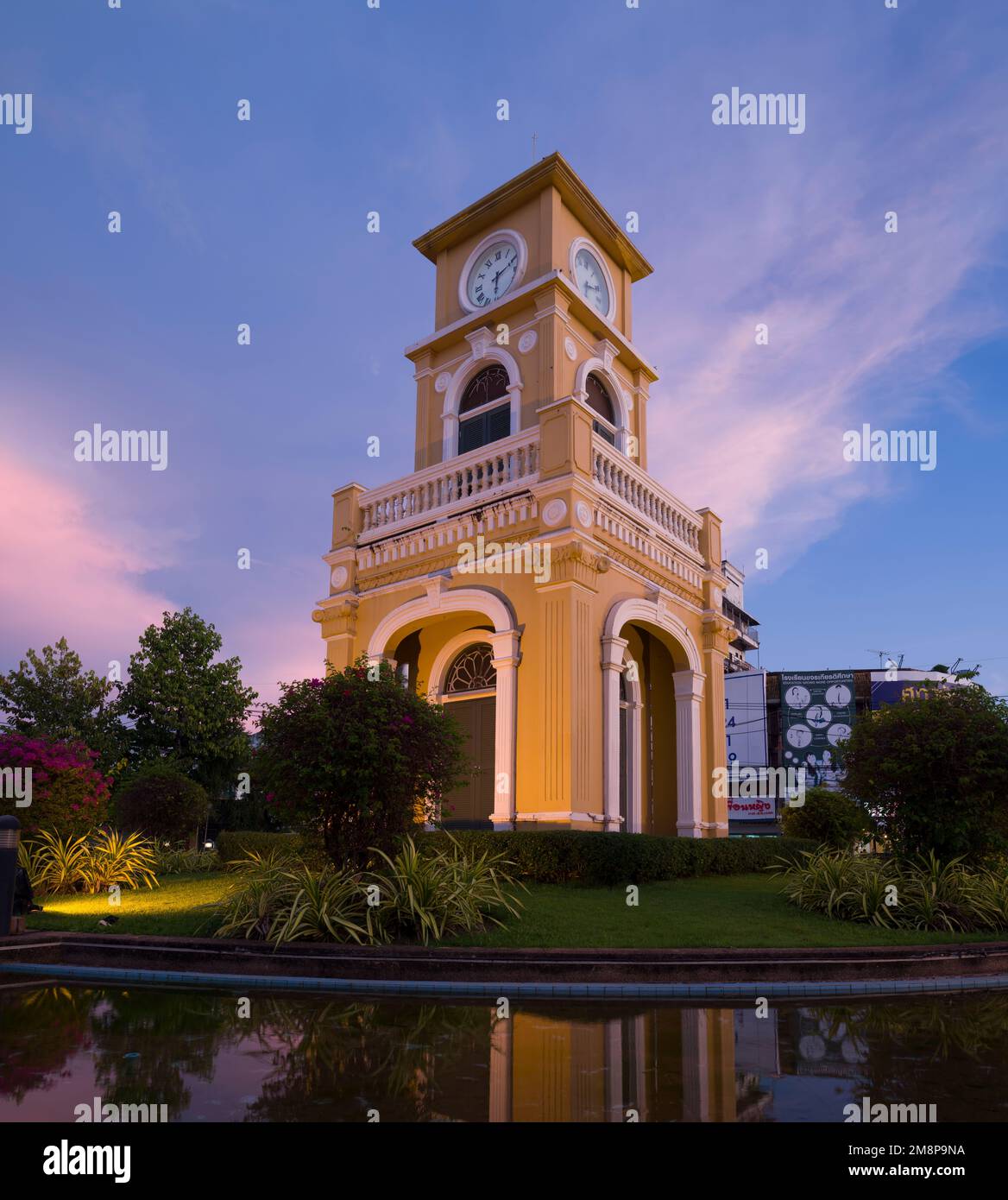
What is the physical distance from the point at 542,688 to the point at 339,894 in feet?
18.4

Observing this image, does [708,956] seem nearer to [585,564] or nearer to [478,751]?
[585,564]

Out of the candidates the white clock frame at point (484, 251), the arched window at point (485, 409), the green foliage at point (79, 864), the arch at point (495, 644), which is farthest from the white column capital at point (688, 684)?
the green foliage at point (79, 864)

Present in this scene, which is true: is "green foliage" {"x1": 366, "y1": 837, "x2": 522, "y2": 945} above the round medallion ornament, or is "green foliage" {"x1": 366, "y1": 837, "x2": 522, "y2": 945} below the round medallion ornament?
below

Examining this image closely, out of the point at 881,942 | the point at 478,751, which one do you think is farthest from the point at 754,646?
the point at 881,942

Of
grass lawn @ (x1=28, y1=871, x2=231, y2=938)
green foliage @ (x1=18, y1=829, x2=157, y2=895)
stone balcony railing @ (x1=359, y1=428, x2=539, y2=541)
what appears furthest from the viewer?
stone balcony railing @ (x1=359, y1=428, x2=539, y2=541)

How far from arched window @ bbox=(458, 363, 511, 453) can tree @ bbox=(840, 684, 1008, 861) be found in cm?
928

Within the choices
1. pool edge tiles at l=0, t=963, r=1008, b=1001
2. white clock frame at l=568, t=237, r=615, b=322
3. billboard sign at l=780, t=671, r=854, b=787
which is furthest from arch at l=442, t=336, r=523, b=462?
billboard sign at l=780, t=671, r=854, b=787

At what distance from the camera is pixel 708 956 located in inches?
268

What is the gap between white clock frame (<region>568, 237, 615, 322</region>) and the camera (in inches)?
683

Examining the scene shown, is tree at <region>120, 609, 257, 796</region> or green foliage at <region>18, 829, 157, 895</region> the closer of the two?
green foliage at <region>18, 829, 157, 895</region>

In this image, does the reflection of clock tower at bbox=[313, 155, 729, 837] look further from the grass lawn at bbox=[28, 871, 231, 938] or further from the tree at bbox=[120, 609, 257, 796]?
the tree at bbox=[120, 609, 257, 796]

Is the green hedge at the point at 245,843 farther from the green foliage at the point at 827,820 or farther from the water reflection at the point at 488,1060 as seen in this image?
the green foliage at the point at 827,820

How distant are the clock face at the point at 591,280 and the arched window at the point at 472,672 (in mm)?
7832
